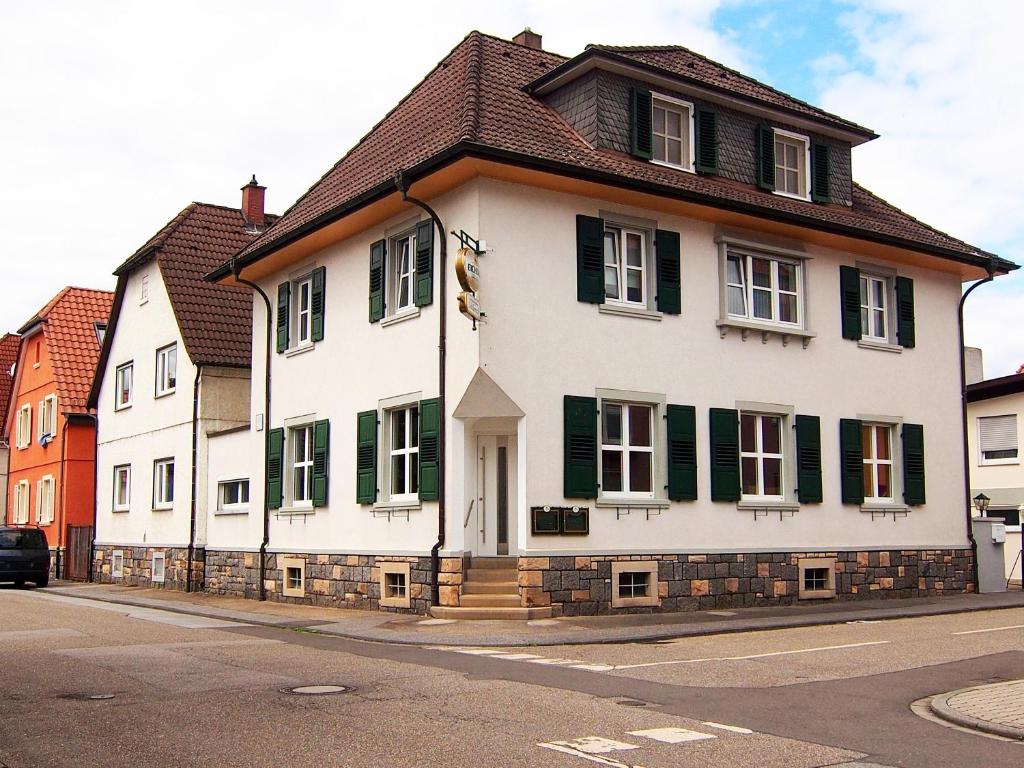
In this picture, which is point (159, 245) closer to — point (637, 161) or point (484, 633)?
point (637, 161)

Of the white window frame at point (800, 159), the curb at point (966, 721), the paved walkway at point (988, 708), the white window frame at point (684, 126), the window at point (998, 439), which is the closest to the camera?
the curb at point (966, 721)

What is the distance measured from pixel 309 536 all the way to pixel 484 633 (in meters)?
7.44

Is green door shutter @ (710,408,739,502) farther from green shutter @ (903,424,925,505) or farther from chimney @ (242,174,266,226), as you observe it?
chimney @ (242,174,266,226)

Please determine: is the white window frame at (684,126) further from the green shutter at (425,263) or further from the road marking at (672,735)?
the road marking at (672,735)

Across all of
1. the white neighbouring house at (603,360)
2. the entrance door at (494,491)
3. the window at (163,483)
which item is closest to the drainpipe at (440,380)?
the white neighbouring house at (603,360)

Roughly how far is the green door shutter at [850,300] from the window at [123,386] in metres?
19.3

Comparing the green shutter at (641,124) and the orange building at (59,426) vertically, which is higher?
the green shutter at (641,124)

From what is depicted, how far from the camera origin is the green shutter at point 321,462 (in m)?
22.1

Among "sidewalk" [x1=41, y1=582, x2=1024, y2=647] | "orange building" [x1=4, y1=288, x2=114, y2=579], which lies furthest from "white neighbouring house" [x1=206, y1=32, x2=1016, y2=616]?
"orange building" [x1=4, y1=288, x2=114, y2=579]

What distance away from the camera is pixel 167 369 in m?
30.0

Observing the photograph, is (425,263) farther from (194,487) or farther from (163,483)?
(163,483)

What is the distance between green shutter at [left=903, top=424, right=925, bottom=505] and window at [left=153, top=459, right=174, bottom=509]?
56.2 ft

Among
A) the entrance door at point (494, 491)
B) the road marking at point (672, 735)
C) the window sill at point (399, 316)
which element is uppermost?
the window sill at point (399, 316)

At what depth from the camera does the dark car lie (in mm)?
31031
